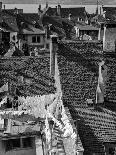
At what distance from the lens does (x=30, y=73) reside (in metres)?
33.7

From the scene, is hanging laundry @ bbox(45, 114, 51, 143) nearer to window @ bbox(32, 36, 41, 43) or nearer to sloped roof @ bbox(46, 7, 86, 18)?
window @ bbox(32, 36, 41, 43)

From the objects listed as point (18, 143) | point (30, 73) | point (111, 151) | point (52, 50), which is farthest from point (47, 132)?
point (30, 73)

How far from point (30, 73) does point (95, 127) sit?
32.0ft

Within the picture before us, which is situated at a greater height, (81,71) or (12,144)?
(81,71)

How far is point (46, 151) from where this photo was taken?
2495cm

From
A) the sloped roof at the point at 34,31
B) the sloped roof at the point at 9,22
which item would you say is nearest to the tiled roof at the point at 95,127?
the sloped roof at the point at 34,31

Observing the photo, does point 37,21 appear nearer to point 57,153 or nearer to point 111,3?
point 57,153

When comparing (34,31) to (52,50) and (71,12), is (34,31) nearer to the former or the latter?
(71,12)

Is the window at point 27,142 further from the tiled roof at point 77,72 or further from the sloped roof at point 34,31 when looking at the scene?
the sloped roof at point 34,31

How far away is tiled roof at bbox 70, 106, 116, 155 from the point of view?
971 inches

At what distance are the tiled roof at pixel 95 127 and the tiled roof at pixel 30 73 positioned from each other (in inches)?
192

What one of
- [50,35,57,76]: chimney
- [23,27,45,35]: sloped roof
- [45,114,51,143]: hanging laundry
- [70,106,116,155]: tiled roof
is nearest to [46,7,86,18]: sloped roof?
[23,27,45,35]: sloped roof

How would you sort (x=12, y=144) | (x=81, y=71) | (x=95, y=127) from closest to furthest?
1. (x=95, y=127)
2. (x=12, y=144)
3. (x=81, y=71)

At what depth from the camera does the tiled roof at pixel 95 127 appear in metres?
24.7
